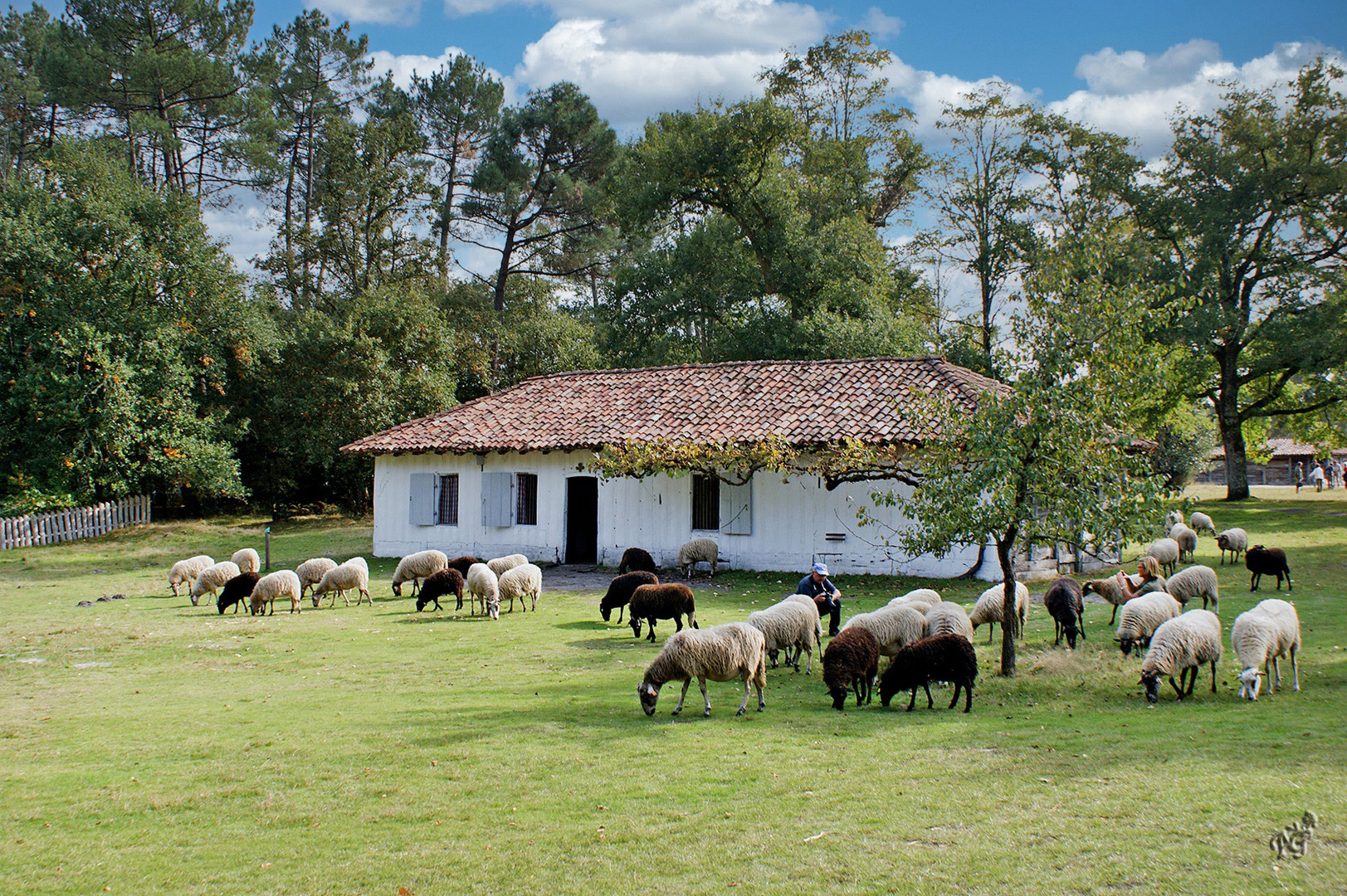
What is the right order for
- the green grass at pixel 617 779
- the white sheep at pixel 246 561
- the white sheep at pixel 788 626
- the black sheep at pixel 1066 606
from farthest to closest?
the white sheep at pixel 246 561, the black sheep at pixel 1066 606, the white sheep at pixel 788 626, the green grass at pixel 617 779

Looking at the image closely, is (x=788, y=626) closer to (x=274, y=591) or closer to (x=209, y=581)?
(x=274, y=591)

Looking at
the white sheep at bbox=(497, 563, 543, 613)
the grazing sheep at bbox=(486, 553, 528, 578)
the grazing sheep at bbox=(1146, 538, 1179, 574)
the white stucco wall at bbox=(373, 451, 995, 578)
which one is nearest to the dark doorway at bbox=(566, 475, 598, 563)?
the white stucco wall at bbox=(373, 451, 995, 578)

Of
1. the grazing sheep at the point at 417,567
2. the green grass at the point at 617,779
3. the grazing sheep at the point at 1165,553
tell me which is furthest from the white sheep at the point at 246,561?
the grazing sheep at the point at 1165,553

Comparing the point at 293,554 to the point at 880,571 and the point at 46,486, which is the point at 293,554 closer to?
the point at 46,486

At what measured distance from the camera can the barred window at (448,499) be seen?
2570 centimetres

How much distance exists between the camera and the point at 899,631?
1127 centimetres

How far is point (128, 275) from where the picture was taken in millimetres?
32875

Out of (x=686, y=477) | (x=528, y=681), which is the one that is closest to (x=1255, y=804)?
(x=528, y=681)

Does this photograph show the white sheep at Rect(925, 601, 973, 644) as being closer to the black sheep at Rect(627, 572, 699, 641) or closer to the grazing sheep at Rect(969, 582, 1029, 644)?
the grazing sheep at Rect(969, 582, 1029, 644)

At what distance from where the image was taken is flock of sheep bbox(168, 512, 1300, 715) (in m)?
9.55

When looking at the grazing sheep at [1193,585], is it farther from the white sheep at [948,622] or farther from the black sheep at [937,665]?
the black sheep at [937,665]

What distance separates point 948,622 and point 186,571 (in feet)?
53.5
